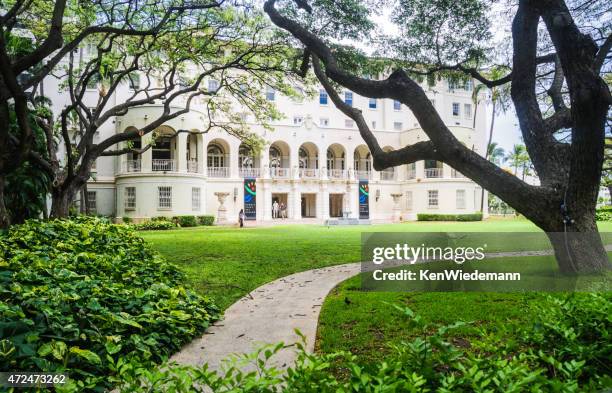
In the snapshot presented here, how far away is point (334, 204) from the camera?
42.7 meters

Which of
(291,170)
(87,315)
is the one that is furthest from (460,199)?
(87,315)

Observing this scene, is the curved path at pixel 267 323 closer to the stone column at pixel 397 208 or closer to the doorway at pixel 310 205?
the stone column at pixel 397 208

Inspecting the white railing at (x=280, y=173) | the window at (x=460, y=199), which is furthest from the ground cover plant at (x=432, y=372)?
the window at (x=460, y=199)

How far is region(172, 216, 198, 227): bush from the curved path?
22.4 meters

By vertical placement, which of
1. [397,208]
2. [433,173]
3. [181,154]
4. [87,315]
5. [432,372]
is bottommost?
[87,315]

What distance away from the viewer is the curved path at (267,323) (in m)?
3.82

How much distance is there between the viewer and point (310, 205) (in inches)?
1608

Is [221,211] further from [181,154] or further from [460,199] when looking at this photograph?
[460,199]

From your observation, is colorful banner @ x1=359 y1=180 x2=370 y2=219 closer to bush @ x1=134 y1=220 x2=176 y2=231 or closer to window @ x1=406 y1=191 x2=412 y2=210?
window @ x1=406 y1=191 x2=412 y2=210

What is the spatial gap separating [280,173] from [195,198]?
9.32 metres

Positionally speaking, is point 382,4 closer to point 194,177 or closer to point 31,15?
point 31,15

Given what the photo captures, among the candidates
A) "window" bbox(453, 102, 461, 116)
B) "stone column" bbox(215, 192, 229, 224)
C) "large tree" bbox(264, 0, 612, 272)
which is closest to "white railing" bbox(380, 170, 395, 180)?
"window" bbox(453, 102, 461, 116)

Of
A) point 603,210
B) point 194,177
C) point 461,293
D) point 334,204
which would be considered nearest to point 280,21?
point 461,293

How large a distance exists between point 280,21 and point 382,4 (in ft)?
11.9
